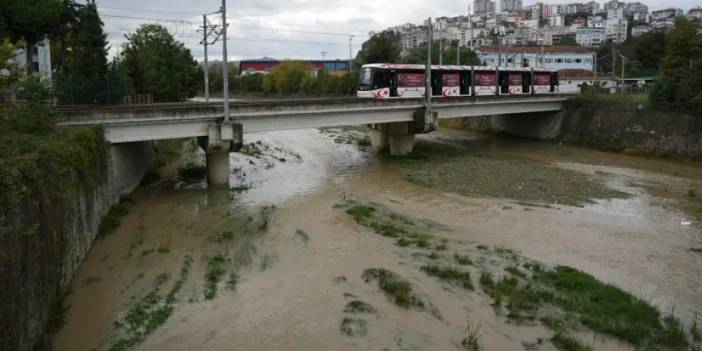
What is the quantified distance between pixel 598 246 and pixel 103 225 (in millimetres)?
17009

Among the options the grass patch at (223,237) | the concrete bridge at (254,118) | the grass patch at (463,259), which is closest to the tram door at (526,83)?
the concrete bridge at (254,118)

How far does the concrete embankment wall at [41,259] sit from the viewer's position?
31.9 feet

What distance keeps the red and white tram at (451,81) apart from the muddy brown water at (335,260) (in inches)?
360

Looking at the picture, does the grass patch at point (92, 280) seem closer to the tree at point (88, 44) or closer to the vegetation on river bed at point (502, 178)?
the vegetation on river bed at point (502, 178)

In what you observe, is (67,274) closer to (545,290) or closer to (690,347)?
(545,290)

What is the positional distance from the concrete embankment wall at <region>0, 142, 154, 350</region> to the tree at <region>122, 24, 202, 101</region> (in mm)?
34037

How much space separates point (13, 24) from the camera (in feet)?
118

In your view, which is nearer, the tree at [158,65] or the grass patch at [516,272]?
the grass patch at [516,272]

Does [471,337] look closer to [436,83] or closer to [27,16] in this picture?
[436,83]

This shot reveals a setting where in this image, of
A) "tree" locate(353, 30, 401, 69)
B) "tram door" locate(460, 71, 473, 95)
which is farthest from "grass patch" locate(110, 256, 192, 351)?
"tree" locate(353, 30, 401, 69)

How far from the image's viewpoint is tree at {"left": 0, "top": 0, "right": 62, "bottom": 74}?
35094mm

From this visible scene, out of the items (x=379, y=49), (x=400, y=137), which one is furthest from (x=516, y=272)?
(x=379, y=49)

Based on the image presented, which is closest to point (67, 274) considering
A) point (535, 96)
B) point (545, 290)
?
point (545, 290)

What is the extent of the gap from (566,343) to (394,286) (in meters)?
4.45
